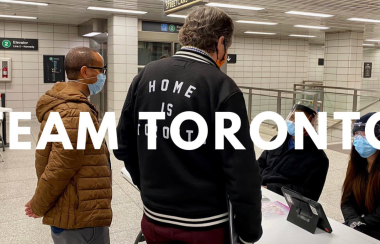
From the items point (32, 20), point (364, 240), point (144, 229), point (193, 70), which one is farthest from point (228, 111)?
point (32, 20)

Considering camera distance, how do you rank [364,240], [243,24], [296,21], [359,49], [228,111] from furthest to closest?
1. [359,49]
2. [243,24]
3. [296,21]
4. [364,240]
5. [228,111]

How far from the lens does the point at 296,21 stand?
939 cm

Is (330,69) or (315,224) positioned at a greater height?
(330,69)

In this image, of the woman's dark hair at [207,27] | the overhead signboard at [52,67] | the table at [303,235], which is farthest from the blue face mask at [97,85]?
the overhead signboard at [52,67]

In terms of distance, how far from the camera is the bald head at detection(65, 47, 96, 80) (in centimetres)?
196

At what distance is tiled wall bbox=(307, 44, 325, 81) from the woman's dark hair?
1594cm

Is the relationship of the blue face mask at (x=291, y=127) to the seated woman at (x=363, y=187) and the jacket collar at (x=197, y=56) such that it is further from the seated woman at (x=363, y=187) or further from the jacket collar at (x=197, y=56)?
the jacket collar at (x=197, y=56)

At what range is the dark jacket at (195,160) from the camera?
1.23 meters

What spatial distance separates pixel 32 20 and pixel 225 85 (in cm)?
983

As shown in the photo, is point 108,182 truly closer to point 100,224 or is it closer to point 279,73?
point 100,224

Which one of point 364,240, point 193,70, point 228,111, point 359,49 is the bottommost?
point 364,240

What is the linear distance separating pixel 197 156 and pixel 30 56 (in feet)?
32.9

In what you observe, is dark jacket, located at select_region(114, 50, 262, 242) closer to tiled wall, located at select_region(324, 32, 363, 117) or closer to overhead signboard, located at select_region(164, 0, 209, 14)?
overhead signboard, located at select_region(164, 0, 209, 14)

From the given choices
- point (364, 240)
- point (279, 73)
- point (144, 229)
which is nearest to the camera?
point (144, 229)
